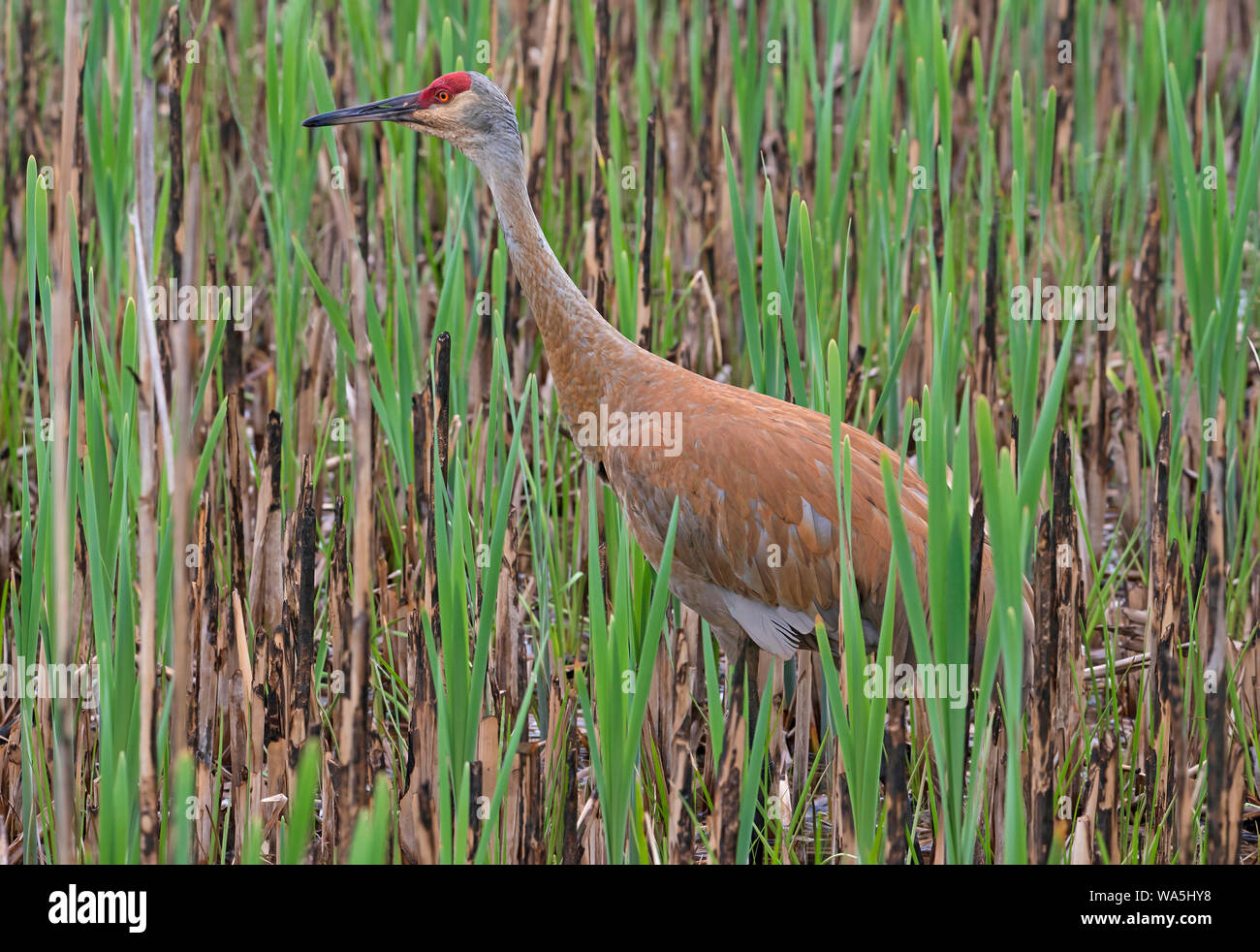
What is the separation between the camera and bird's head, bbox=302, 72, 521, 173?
227 cm

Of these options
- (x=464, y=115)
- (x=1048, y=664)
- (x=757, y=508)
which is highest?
(x=464, y=115)

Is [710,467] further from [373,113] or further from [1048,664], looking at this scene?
[373,113]

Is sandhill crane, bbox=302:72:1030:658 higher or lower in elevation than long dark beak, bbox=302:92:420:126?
lower

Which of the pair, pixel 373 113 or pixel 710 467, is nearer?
pixel 710 467

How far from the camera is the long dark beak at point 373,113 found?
2.25 m

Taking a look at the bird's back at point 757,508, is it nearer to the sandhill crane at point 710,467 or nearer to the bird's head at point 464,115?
the sandhill crane at point 710,467

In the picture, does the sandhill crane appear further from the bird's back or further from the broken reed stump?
the broken reed stump

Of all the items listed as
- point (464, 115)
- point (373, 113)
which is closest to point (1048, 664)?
point (464, 115)

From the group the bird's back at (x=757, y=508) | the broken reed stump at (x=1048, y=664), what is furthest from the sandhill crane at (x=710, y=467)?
the broken reed stump at (x=1048, y=664)

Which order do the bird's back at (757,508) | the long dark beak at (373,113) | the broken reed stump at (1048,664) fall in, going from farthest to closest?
the long dark beak at (373,113)
the bird's back at (757,508)
the broken reed stump at (1048,664)

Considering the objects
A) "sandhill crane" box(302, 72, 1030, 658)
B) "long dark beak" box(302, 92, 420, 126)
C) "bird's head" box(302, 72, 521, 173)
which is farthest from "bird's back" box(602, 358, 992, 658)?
"long dark beak" box(302, 92, 420, 126)

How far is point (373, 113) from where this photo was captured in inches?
90.4

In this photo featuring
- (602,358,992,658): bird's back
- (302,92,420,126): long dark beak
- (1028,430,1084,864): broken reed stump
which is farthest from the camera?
(302,92,420,126): long dark beak

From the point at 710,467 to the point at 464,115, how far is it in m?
0.75
